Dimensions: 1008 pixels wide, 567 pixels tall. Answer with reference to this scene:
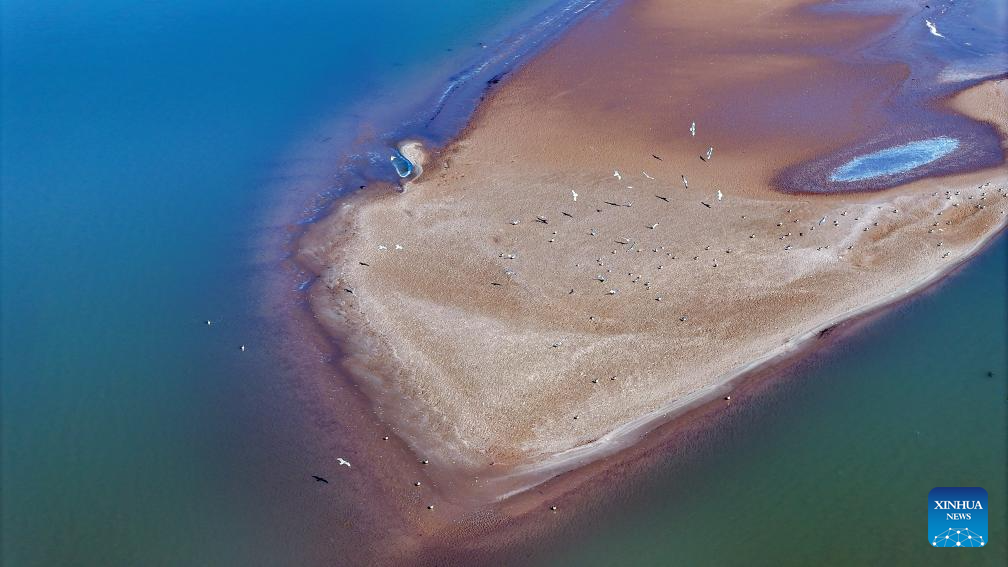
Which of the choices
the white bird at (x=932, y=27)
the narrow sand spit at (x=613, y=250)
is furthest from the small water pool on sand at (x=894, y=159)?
the white bird at (x=932, y=27)

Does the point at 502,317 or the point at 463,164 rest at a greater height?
the point at 463,164

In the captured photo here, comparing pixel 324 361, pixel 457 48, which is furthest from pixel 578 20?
pixel 324 361

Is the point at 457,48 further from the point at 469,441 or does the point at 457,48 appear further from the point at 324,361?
the point at 469,441

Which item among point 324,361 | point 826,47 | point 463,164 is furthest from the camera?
point 826,47

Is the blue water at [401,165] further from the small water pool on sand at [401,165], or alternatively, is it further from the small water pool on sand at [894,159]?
the small water pool on sand at [894,159]

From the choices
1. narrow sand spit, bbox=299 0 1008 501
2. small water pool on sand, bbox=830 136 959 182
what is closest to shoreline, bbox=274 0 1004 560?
narrow sand spit, bbox=299 0 1008 501
